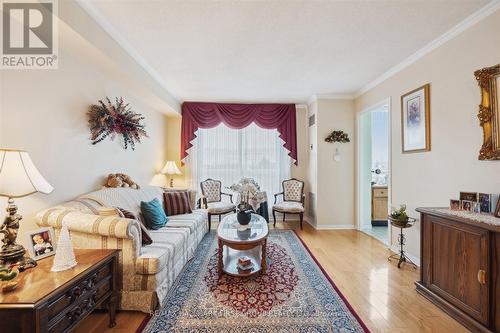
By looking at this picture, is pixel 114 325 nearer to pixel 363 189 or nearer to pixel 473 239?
pixel 473 239

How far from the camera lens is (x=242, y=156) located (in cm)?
526

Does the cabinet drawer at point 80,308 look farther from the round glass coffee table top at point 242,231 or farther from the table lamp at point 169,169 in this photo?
the table lamp at point 169,169

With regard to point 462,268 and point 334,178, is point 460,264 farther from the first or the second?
point 334,178

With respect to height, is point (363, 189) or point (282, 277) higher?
point (363, 189)

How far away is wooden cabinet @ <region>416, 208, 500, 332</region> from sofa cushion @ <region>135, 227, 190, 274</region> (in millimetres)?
2500

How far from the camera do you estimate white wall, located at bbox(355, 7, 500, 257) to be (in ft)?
6.95

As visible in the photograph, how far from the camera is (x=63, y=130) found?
230 centimetres

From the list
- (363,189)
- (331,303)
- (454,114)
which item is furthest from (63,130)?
(363,189)

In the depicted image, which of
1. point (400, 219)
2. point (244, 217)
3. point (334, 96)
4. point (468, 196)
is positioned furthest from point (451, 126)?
point (244, 217)

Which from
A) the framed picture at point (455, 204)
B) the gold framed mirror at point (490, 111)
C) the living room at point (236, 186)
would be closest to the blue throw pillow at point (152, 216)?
the living room at point (236, 186)

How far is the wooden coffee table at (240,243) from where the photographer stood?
2.42m

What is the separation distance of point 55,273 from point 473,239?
301 centimetres

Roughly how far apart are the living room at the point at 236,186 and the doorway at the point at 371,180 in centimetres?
63

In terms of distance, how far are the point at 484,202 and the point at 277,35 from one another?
8.22 ft
